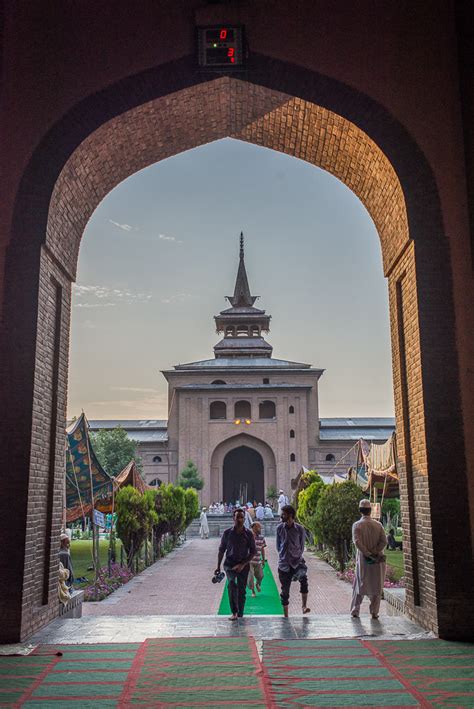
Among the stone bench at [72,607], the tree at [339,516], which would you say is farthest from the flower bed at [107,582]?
the tree at [339,516]

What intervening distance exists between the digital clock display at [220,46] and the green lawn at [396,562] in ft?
32.4

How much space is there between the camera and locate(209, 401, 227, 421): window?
40075 mm

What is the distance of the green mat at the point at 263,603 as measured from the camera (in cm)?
1035

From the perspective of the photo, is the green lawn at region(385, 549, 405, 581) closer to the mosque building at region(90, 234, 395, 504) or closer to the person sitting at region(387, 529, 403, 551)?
the person sitting at region(387, 529, 403, 551)

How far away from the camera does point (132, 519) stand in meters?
14.5

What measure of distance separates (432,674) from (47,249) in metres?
5.35

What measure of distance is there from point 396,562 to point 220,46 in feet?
42.3

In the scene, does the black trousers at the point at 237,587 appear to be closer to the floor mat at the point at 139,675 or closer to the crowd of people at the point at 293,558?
the crowd of people at the point at 293,558

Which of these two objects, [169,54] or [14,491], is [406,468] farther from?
[169,54]

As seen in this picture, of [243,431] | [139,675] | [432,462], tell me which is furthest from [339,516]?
[243,431]

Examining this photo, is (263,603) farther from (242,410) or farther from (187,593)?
(242,410)

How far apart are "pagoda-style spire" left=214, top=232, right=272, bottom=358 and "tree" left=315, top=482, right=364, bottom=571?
28.3m

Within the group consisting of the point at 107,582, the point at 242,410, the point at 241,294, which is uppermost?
the point at 241,294

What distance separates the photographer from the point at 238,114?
856 cm
